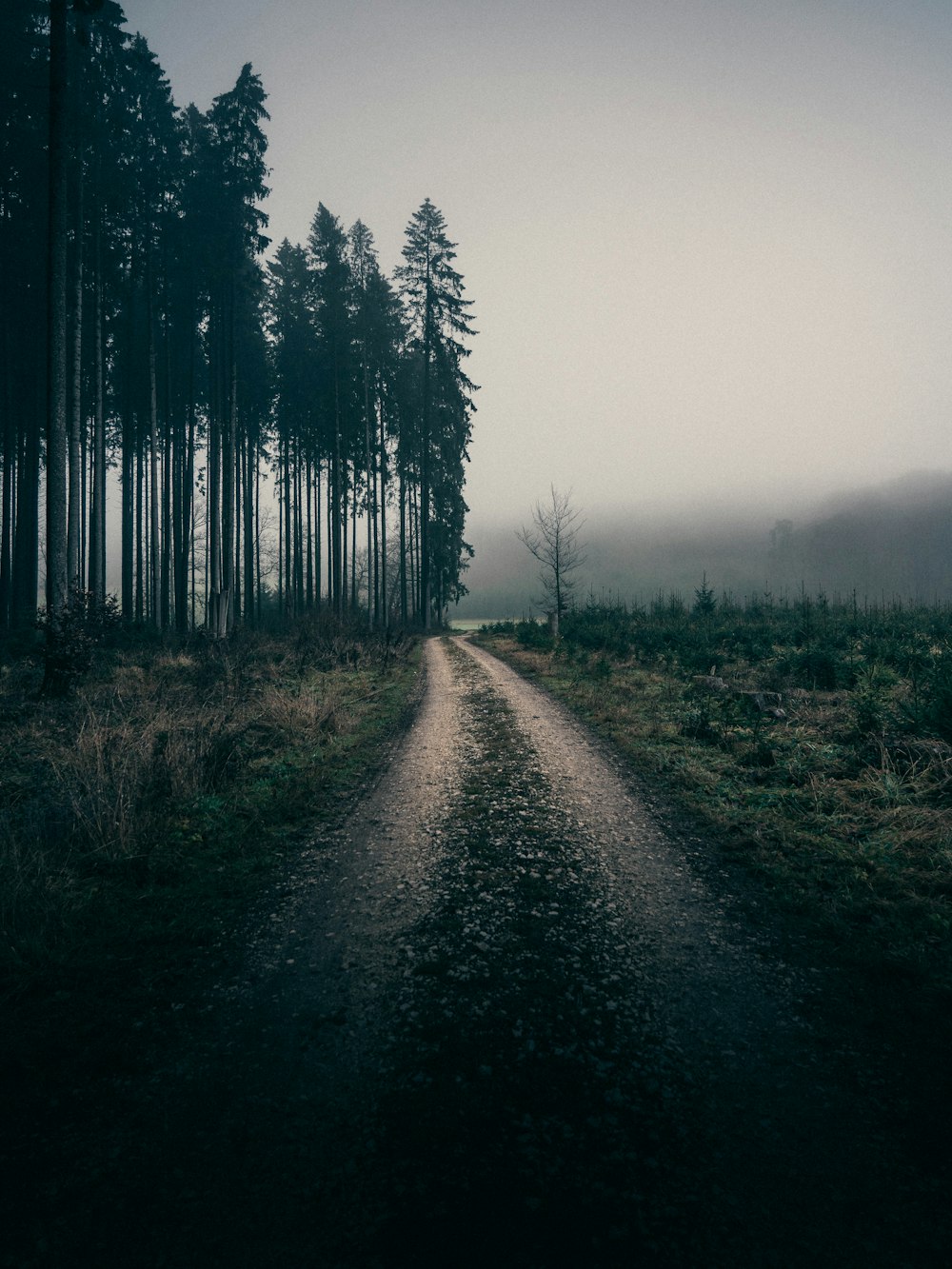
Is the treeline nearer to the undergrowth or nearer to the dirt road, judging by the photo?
the undergrowth

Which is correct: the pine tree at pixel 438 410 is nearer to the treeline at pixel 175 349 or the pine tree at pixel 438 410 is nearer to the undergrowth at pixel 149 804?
the treeline at pixel 175 349

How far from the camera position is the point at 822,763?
6512mm

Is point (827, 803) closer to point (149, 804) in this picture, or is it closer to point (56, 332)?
point (149, 804)

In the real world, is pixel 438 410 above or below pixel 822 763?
above

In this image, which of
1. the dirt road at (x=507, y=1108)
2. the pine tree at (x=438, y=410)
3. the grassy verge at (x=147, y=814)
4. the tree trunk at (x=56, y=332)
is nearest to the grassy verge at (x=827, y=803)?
the dirt road at (x=507, y=1108)

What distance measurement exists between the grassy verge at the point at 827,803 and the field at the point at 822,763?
15 mm

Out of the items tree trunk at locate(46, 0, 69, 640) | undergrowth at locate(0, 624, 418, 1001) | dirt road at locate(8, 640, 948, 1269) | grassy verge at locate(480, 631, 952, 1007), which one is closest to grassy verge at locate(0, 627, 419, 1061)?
undergrowth at locate(0, 624, 418, 1001)

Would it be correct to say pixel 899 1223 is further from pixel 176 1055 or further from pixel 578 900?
pixel 176 1055

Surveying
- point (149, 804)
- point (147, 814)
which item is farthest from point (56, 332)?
point (147, 814)

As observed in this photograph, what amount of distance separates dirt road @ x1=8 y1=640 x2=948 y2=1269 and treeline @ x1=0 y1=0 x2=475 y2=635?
35.8 feet

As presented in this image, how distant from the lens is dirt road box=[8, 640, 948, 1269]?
1.71m

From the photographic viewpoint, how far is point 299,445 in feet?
96.9

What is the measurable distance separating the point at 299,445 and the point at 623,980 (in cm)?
3136

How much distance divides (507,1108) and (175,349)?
96.5 feet
